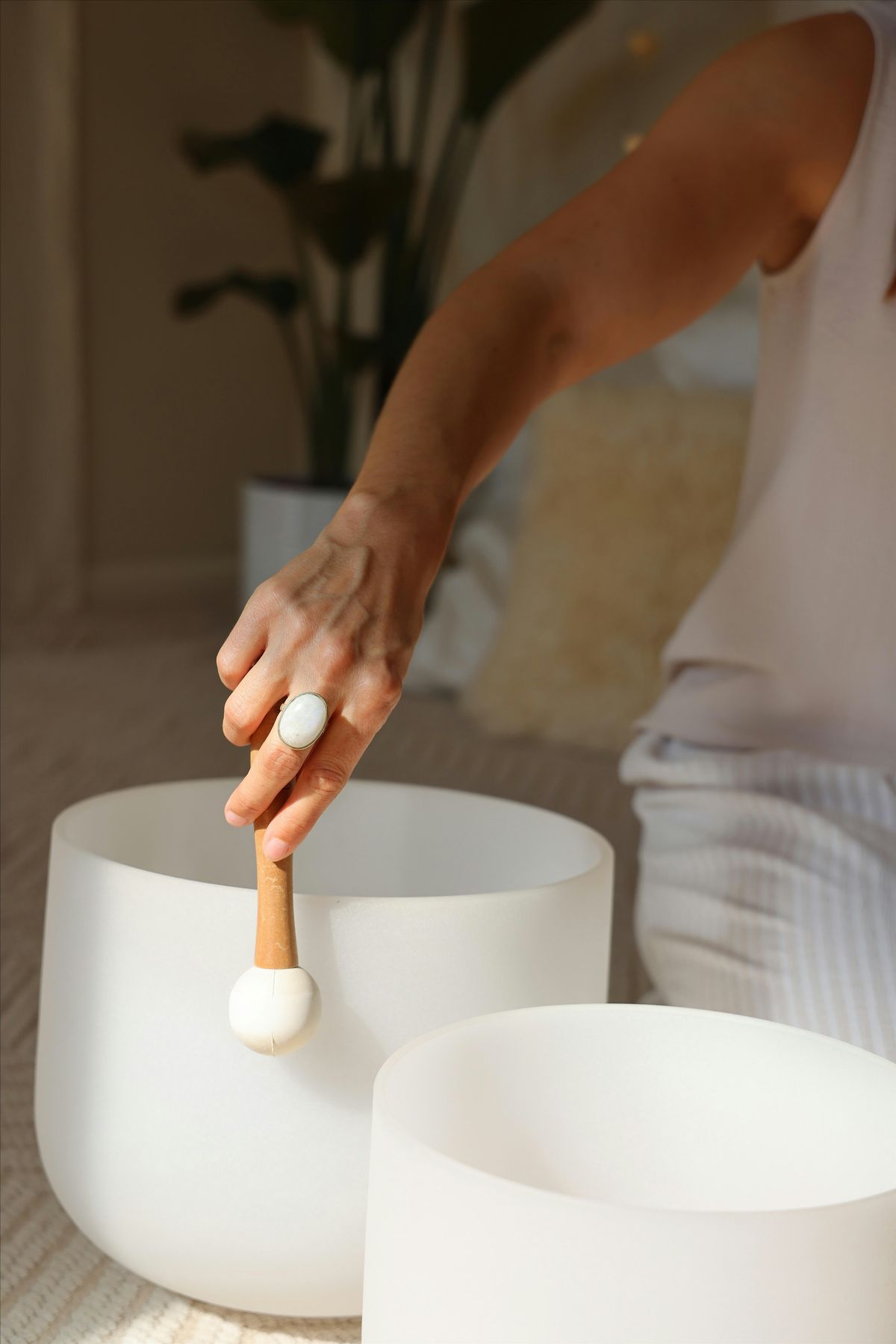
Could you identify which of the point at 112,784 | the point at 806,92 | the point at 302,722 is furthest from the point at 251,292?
the point at 302,722

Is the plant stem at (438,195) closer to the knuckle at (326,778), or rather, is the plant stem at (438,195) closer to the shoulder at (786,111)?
the shoulder at (786,111)

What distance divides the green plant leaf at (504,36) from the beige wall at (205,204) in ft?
0.95

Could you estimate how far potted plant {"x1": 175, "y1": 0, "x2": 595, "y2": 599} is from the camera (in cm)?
221

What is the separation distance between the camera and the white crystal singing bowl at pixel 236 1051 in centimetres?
51

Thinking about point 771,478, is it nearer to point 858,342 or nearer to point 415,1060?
point 858,342

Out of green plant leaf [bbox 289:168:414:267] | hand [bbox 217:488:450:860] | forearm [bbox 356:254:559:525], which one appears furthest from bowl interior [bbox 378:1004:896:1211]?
green plant leaf [bbox 289:168:414:267]

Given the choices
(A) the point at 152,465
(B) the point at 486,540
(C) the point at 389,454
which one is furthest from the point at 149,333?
(C) the point at 389,454

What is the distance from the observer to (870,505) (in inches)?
34.5

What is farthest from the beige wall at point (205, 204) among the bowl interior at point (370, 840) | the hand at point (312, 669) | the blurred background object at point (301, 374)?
the hand at point (312, 669)

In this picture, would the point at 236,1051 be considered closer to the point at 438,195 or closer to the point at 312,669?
the point at 312,669

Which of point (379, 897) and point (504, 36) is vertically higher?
point (504, 36)

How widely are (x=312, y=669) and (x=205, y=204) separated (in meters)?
2.50

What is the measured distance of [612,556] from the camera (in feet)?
6.33

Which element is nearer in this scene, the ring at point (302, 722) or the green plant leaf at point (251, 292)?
the ring at point (302, 722)
